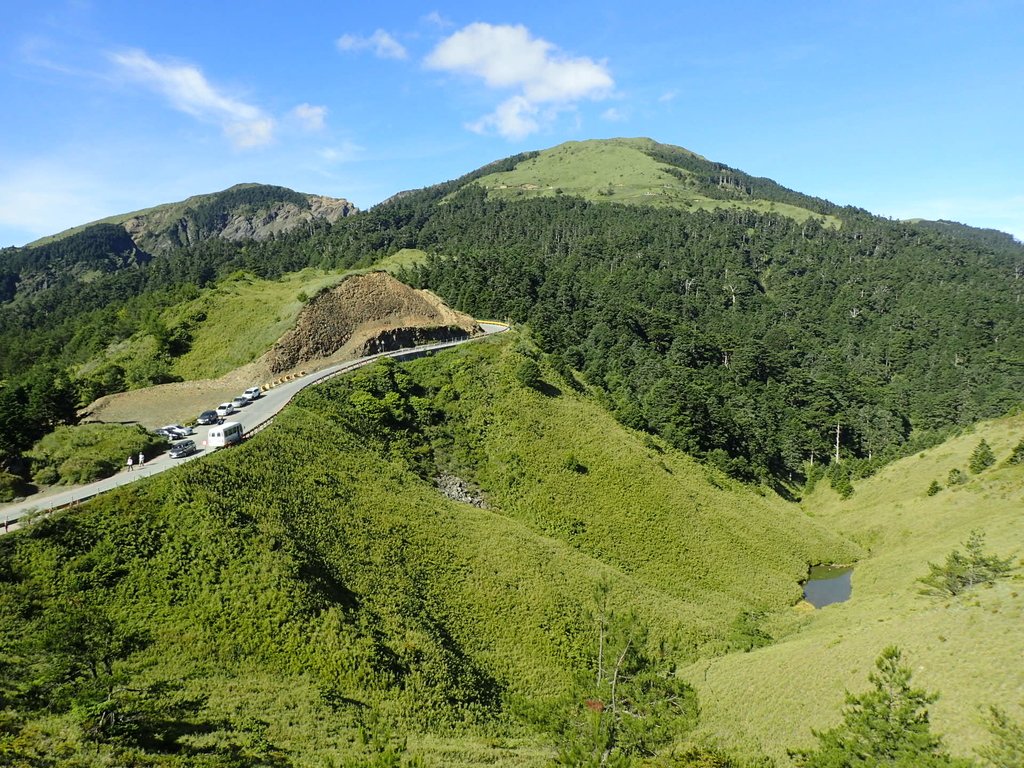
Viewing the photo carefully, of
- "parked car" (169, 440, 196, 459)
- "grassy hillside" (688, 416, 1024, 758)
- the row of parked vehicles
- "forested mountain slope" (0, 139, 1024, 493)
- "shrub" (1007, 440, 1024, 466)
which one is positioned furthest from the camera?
"forested mountain slope" (0, 139, 1024, 493)

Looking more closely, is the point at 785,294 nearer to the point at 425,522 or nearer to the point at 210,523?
the point at 425,522

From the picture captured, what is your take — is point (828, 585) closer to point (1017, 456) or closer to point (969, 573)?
point (969, 573)

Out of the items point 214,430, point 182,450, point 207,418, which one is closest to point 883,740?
point 214,430

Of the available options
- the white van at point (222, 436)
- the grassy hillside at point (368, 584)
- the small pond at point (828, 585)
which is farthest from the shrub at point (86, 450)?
the small pond at point (828, 585)

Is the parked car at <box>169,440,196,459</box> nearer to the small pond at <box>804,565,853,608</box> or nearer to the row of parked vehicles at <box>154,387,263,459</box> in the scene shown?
the row of parked vehicles at <box>154,387,263,459</box>

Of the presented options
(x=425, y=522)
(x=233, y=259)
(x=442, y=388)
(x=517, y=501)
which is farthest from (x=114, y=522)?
(x=233, y=259)

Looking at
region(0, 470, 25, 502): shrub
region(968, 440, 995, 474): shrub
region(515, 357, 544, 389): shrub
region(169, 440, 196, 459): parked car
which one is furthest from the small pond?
region(0, 470, 25, 502): shrub
